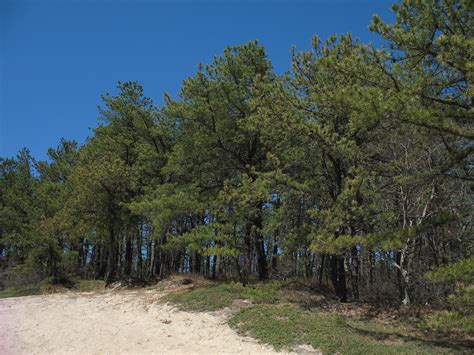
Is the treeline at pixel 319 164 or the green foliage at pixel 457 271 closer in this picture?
the green foliage at pixel 457 271

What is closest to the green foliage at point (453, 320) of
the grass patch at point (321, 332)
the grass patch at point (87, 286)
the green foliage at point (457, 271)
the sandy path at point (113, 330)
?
the green foliage at point (457, 271)

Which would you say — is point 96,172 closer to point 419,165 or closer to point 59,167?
point 59,167

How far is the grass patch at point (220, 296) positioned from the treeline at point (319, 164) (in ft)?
4.64

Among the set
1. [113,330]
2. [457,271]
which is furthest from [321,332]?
[113,330]

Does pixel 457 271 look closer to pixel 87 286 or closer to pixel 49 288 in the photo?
pixel 87 286

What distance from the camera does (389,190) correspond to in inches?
510

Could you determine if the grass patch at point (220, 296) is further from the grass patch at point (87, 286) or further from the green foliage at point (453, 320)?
the grass patch at point (87, 286)

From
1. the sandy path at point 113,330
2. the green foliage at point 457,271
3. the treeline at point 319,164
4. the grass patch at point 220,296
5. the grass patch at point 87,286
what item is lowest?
the sandy path at point 113,330

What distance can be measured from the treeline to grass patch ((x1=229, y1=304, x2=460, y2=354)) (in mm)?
1888

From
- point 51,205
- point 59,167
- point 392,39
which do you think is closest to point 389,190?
point 392,39

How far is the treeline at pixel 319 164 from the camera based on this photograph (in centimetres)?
788

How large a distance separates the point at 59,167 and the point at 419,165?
26619 millimetres

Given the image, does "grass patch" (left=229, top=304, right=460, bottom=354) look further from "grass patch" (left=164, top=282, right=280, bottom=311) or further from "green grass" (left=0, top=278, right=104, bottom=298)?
"green grass" (left=0, top=278, right=104, bottom=298)

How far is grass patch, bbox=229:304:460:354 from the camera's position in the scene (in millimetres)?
8695
